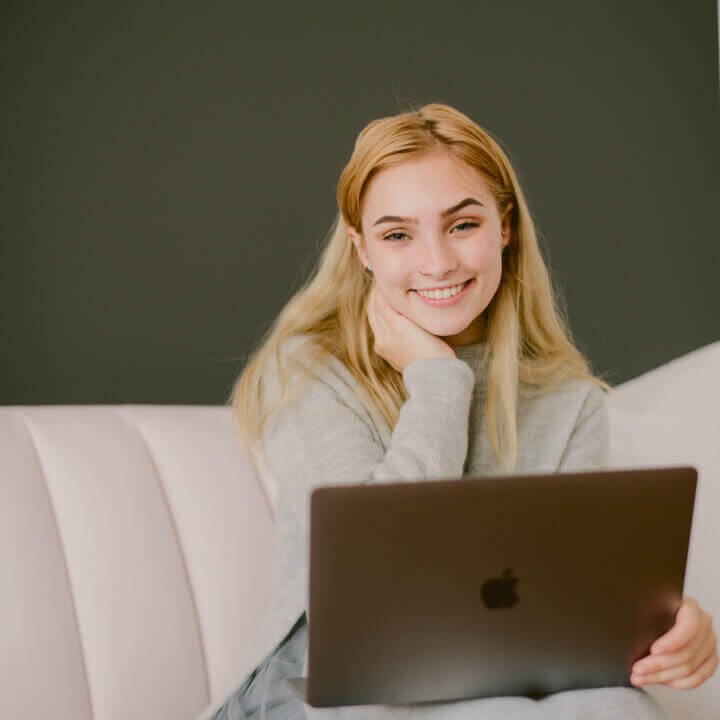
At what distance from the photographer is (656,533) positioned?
1100 mm

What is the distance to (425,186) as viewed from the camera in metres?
1.57

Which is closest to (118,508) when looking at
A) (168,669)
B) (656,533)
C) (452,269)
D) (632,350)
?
(168,669)

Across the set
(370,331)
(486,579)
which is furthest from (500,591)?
(370,331)

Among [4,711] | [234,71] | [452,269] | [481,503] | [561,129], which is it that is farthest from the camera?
[561,129]

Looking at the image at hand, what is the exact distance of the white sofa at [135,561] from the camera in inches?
59.9

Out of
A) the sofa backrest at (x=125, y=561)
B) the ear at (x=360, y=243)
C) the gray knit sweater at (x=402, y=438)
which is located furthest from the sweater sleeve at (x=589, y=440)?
the sofa backrest at (x=125, y=561)

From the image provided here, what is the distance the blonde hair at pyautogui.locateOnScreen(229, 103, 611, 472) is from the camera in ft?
5.29

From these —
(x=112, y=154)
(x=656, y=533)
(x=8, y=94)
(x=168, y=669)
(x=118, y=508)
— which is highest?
(x=8, y=94)

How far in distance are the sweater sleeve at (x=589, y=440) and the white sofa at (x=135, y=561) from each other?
316mm

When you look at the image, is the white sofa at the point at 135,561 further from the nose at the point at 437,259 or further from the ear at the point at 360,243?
the nose at the point at 437,259

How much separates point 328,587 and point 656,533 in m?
0.34

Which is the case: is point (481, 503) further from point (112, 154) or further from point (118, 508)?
point (112, 154)

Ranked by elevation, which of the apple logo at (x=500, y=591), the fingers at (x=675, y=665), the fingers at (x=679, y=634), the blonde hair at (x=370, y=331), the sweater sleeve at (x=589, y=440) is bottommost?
the fingers at (x=675, y=665)

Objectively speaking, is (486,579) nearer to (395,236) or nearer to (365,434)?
(365,434)
